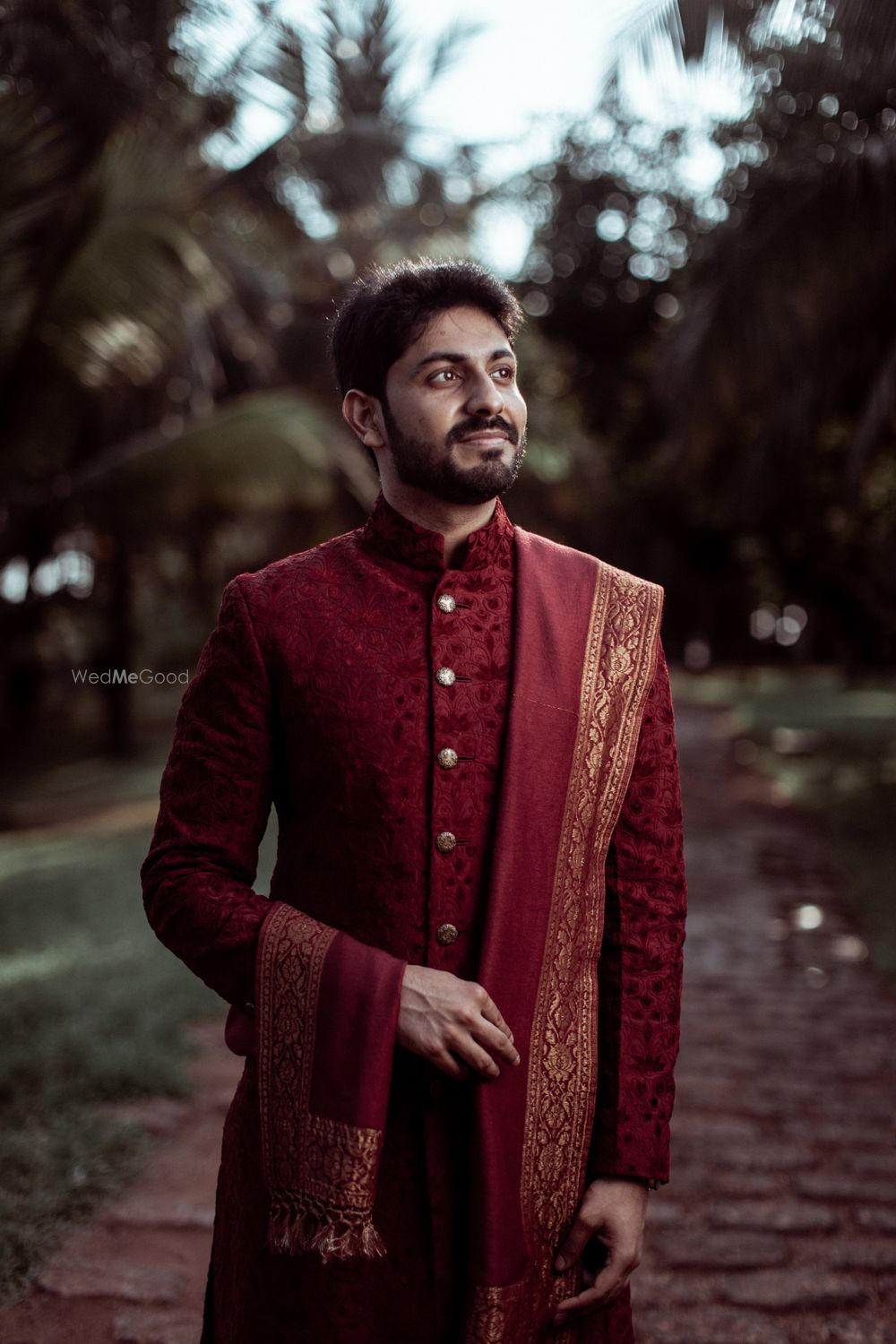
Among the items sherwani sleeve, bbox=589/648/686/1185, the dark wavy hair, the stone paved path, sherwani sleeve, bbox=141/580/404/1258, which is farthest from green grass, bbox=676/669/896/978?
the dark wavy hair

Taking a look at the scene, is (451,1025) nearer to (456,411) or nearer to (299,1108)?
(299,1108)

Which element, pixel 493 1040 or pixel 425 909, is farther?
pixel 425 909

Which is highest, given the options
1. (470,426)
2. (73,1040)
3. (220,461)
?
(220,461)

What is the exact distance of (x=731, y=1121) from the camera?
13.0ft

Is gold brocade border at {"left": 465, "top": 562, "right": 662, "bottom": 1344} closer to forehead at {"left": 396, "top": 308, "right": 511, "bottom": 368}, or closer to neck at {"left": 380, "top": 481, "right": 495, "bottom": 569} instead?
neck at {"left": 380, "top": 481, "right": 495, "bottom": 569}

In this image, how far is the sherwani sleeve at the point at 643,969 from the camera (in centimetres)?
A: 165

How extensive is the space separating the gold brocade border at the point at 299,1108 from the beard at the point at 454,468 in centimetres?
64

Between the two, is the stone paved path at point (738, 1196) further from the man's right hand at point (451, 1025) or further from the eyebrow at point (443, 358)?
the eyebrow at point (443, 358)

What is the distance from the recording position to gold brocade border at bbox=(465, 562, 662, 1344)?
1618 millimetres

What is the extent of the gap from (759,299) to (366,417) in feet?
21.4

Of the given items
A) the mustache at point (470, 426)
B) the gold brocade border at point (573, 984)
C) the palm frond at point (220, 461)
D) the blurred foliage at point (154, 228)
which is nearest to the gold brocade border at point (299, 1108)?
the gold brocade border at point (573, 984)

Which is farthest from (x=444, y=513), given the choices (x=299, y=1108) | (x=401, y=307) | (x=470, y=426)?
(x=299, y=1108)

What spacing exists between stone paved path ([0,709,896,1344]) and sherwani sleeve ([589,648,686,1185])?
1.44 metres

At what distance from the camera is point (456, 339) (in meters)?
1.66
